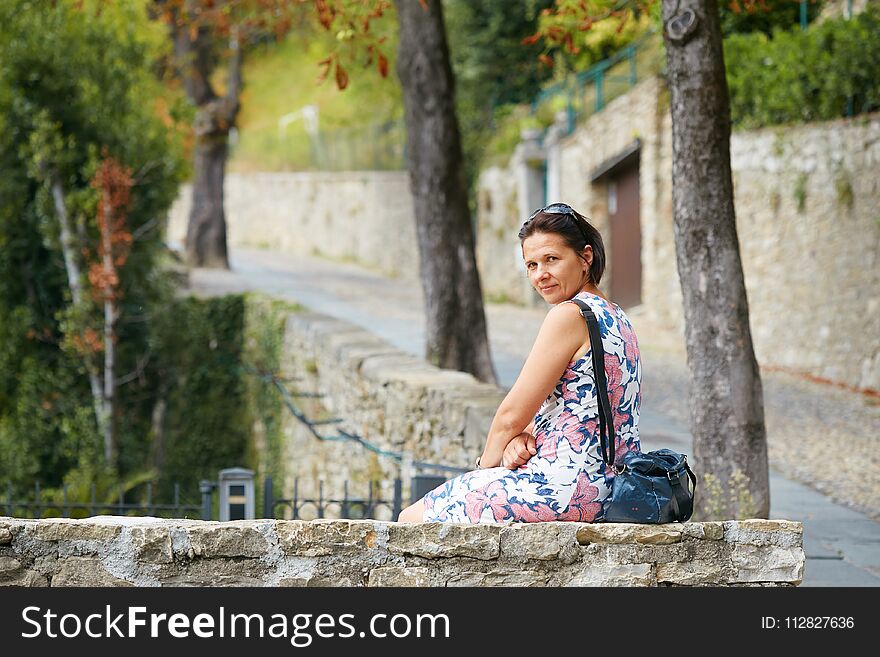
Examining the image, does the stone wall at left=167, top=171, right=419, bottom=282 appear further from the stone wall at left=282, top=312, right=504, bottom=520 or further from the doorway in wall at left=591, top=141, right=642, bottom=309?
the stone wall at left=282, top=312, right=504, bottom=520

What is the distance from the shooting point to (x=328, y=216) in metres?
35.6

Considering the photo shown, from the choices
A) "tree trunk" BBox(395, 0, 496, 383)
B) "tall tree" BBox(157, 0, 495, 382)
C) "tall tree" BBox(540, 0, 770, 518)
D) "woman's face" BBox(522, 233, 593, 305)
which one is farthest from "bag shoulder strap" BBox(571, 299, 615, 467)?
"tree trunk" BBox(395, 0, 496, 383)

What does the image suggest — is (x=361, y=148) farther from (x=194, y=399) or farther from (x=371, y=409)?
(x=371, y=409)

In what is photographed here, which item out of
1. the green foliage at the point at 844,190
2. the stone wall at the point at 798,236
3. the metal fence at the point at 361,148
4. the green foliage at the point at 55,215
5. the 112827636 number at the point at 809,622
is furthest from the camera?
the metal fence at the point at 361,148

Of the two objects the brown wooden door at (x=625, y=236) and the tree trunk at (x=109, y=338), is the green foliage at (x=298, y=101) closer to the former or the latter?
the brown wooden door at (x=625, y=236)

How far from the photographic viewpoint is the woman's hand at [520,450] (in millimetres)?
3984

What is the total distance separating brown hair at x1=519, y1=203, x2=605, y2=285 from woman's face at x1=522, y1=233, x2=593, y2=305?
0.05 ft

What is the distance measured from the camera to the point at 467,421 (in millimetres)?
7840

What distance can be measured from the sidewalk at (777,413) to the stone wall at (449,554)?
8.80 feet

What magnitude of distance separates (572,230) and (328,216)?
104 feet

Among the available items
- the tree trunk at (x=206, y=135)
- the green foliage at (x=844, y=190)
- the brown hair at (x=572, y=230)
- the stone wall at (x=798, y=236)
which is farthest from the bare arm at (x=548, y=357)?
the tree trunk at (x=206, y=135)

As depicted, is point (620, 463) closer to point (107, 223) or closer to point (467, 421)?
point (467, 421)

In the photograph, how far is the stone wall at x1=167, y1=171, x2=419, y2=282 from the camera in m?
30.8

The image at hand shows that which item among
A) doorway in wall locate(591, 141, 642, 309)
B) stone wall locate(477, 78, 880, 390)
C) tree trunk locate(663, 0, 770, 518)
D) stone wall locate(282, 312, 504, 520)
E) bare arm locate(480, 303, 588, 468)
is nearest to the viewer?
bare arm locate(480, 303, 588, 468)
